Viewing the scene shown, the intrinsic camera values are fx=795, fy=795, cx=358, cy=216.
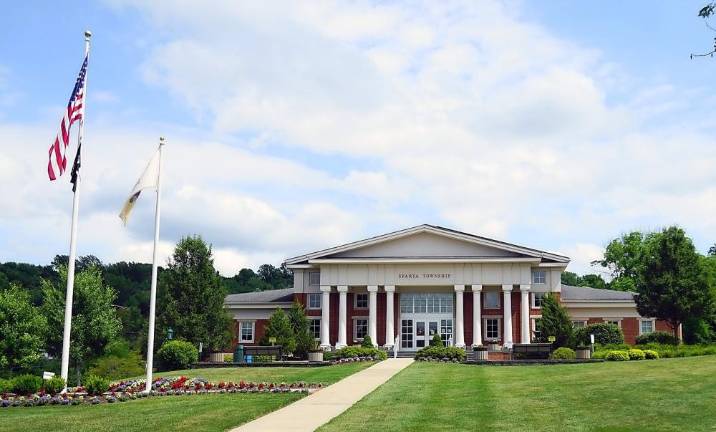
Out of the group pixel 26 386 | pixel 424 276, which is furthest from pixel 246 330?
pixel 26 386

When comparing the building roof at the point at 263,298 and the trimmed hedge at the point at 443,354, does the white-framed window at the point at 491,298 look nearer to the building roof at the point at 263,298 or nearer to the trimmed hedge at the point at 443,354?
the building roof at the point at 263,298

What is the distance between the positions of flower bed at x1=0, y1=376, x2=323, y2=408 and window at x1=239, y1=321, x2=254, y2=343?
116 ft

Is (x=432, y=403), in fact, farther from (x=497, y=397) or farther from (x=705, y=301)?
(x=705, y=301)

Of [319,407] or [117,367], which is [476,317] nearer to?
[117,367]

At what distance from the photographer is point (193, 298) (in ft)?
152

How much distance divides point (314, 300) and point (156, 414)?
4187 cm

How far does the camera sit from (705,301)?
45.2 meters

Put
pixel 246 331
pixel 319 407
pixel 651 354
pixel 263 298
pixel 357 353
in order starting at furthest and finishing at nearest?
pixel 263 298
pixel 246 331
pixel 357 353
pixel 651 354
pixel 319 407

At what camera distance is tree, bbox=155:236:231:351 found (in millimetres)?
45625

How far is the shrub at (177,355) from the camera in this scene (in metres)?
39.1

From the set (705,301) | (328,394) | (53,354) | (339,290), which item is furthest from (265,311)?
(328,394)

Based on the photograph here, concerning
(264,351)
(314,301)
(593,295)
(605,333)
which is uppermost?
(593,295)

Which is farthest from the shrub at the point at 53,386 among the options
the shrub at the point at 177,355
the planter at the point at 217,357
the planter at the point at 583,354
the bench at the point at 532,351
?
the bench at the point at 532,351

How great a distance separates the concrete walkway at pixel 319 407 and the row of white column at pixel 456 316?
26432 mm
